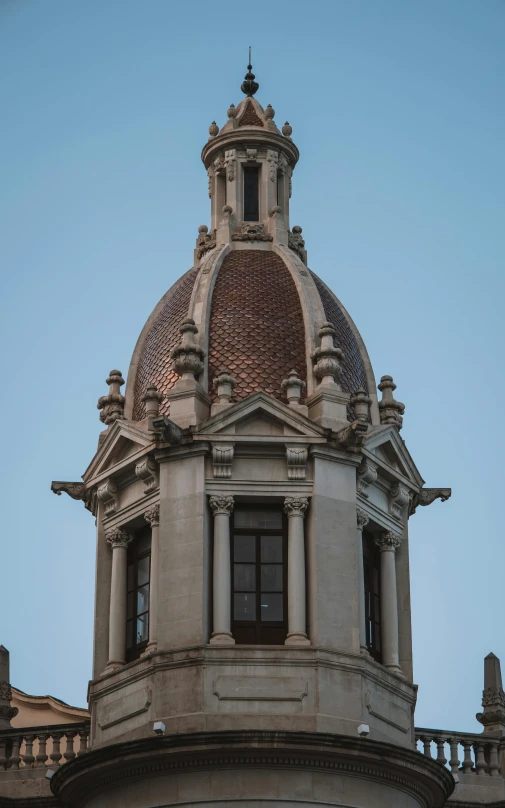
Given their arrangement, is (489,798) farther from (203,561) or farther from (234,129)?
(234,129)

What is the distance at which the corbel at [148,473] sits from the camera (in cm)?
3781

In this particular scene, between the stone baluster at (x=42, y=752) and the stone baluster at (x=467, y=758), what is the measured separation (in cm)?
830

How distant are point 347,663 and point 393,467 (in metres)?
5.20

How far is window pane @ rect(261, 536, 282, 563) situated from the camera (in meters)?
37.2

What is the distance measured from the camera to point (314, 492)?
37.1 metres

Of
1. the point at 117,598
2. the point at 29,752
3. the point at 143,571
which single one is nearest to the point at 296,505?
the point at 143,571

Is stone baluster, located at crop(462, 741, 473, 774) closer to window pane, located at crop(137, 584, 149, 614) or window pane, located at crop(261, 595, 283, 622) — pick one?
window pane, located at crop(261, 595, 283, 622)

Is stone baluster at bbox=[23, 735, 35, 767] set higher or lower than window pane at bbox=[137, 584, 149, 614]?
lower

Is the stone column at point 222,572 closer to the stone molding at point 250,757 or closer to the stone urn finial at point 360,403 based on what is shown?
the stone molding at point 250,757

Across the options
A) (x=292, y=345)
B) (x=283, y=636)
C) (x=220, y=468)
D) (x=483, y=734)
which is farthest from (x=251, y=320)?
(x=483, y=734)

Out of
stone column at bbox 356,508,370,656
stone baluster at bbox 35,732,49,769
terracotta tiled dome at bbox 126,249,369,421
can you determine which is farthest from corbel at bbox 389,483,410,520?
stone baluster at bbox 35,732,49,769

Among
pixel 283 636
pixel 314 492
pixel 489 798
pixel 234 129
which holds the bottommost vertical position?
pixel 489 798

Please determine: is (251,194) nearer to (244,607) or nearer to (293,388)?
(293,388)

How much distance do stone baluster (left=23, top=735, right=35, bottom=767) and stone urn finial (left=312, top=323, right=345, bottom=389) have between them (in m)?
9.19
